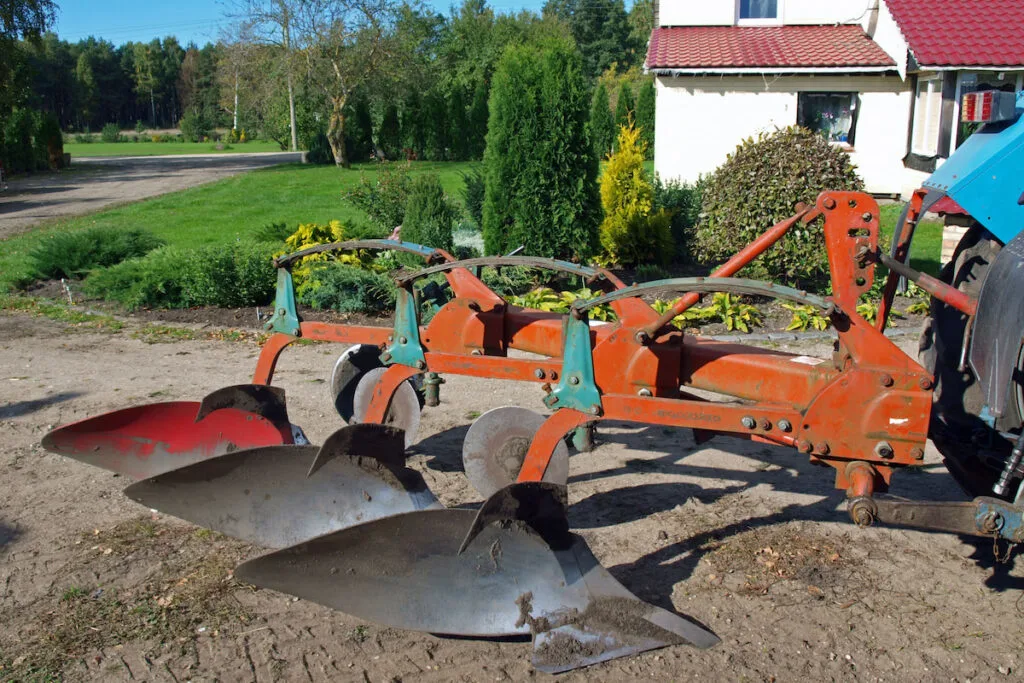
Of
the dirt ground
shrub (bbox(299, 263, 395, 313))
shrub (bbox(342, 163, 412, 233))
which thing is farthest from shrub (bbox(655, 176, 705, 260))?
the dirt ground

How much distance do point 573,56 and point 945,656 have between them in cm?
721

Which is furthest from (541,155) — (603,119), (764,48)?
(603,119)

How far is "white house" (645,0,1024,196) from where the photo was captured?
15.3 meters

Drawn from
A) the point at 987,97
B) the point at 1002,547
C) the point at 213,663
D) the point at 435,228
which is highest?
the point at 987,97

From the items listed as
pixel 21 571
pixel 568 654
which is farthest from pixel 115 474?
pixel 568 654

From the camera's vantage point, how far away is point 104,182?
2552 centimetres

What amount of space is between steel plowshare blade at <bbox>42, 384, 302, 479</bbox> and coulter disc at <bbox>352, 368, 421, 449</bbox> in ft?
1.47

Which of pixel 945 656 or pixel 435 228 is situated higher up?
pixel 435 228

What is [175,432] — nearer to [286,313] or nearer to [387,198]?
[286,313]

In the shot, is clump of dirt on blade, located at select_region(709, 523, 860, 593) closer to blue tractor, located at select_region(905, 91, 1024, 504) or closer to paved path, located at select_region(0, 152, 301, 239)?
blue tractor, located at select_region(905, 91, 1024, 504)

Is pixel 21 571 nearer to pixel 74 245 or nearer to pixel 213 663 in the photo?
pixel 213 663

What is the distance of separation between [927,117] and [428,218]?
9793 millimetres

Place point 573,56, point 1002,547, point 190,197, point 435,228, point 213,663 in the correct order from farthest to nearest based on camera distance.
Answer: point 190,197 → point 435,228 → point 573,56 → point 1002,547 → point 213,663

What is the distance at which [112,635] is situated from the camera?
339 centimetres
